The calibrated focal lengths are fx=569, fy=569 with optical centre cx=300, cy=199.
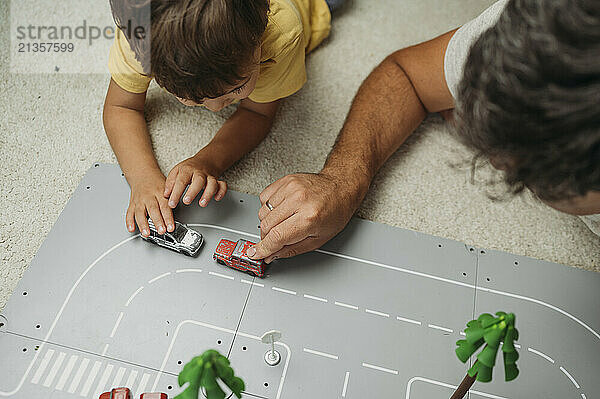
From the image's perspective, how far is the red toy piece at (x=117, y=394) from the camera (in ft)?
2.49

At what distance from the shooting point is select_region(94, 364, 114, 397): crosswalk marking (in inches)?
30.6

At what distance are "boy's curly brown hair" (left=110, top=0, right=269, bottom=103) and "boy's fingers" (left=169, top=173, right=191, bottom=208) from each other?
0.54ft

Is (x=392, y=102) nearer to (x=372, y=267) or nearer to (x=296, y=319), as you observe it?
(x=372, y=267)

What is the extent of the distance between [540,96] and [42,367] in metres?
0.72

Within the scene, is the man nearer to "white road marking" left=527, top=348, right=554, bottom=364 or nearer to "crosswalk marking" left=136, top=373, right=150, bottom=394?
"white road marking" left=527, top=348, right=554, bottom=364

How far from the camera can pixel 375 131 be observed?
988mm

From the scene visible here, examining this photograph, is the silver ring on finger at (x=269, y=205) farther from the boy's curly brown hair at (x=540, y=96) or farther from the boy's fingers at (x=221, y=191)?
the boy's curly brown hair at (x=540, y=96)

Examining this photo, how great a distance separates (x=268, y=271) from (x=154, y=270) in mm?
176

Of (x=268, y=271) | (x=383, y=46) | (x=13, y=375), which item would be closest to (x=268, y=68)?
(x=268, y=271)

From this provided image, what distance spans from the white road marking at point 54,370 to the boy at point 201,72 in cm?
21

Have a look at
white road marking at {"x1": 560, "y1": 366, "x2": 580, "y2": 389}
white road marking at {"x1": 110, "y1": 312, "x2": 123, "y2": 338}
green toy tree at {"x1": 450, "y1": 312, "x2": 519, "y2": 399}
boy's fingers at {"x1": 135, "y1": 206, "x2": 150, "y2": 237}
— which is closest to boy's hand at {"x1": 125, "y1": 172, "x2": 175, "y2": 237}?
boy's fingers at {"x1": 135, "y1": 206, "x2": 150, "y2": 237}

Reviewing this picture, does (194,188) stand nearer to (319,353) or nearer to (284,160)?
(284,160)

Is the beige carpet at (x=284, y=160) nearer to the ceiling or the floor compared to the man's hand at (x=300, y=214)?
nearer to the floor

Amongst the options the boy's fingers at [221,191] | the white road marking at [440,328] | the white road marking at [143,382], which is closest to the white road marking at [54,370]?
the white road marking at [143,382]
